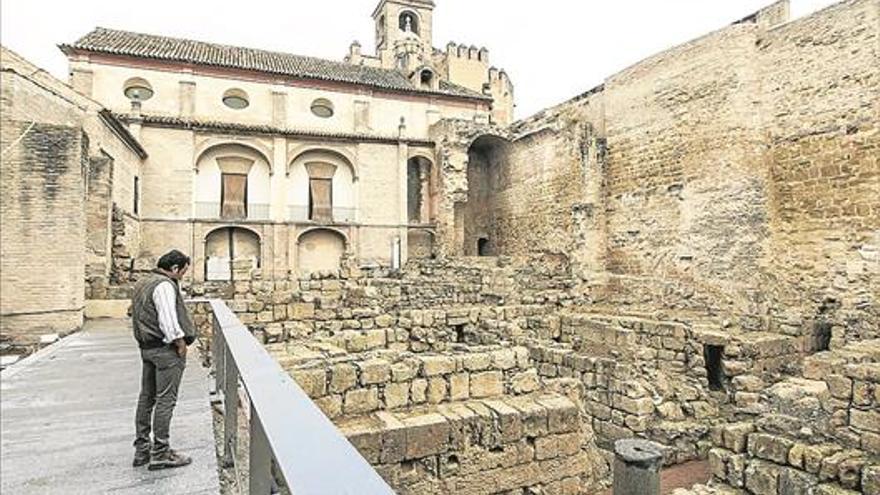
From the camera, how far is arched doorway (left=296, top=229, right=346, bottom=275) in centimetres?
2636

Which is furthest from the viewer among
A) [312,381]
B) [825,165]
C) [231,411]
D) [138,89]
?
[138,89]

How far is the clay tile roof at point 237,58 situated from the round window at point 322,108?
1.15 metres

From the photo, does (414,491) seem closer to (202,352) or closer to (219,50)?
(202,352)

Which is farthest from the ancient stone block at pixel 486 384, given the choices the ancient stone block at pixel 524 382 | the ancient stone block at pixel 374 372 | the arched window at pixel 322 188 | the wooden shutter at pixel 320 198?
the wooden shutter at pixel 320 198

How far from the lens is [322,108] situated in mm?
28422

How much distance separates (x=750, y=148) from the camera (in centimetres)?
1463

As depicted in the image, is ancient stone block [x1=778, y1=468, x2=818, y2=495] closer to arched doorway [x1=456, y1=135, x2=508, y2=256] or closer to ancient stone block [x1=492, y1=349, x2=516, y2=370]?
ancient stone block [x1=492, y1=349, x2=516, y2=370]

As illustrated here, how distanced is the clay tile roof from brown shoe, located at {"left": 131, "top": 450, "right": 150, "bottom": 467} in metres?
26.0

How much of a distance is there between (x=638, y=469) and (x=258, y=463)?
2691 millimetres

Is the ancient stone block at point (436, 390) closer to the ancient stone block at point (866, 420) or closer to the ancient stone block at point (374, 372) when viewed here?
the ancient stone block at point (374, 372)

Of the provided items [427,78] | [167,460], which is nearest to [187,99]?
[427,78]

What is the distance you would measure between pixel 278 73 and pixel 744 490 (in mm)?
26767

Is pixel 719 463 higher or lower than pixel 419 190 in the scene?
lower

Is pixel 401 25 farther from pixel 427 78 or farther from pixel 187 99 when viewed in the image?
pixel 187 99
